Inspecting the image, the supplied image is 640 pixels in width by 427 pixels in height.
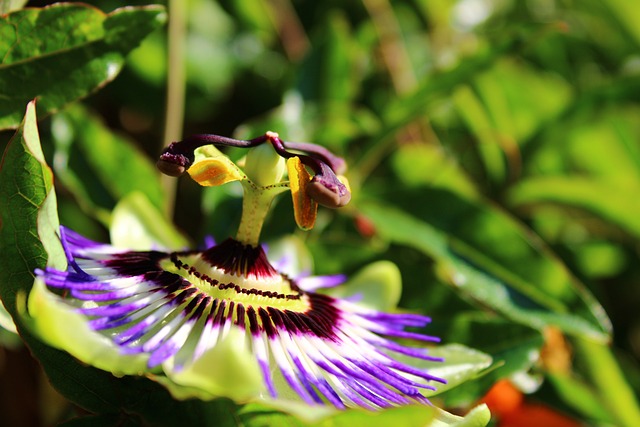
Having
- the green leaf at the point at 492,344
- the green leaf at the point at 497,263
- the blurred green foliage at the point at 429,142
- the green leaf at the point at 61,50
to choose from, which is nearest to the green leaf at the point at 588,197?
the blurred green foliage at the point at 429,142

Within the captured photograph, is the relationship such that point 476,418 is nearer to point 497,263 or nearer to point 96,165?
point 497,263

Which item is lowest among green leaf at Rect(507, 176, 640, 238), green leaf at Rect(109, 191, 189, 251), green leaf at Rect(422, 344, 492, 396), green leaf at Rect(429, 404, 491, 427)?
green leaf at Rect(507, 176, 640, 238)

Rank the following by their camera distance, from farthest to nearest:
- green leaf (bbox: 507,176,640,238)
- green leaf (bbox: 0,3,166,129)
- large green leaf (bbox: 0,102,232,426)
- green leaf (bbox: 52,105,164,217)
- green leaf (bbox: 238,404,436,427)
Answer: green leaf (bbox: 507,176,640,238) → green leaf (bbox: 52,105,164,217) → green leaf (bbox: 0,3,166,129) → large green leaf (bbox: 0,102,232,426) → green leaf (bbox: 238,404,436,427)

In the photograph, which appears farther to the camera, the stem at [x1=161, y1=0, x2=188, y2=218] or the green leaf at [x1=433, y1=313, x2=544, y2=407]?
the stem at [x1=161, y1=0, x2=188, y2=218]

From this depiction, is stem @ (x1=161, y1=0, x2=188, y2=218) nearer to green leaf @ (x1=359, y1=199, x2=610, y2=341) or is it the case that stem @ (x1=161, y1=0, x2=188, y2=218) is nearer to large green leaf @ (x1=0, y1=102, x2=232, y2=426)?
green leaf @ (x1=359, y1=199, x2=610, y2=341)

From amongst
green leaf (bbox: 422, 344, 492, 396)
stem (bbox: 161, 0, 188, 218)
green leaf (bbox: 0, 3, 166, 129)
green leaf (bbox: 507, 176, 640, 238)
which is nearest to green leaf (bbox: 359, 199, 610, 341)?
green leaf (bbox: 422, 344, 492, 396)

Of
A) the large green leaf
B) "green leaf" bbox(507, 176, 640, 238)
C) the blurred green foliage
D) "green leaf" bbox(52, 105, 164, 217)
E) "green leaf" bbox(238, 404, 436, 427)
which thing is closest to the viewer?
"green leaf" bbox(238, 404, 436, 427)

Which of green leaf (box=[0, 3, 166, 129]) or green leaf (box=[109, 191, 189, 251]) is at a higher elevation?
green leaf (box=[0, 3, 166, 129])
